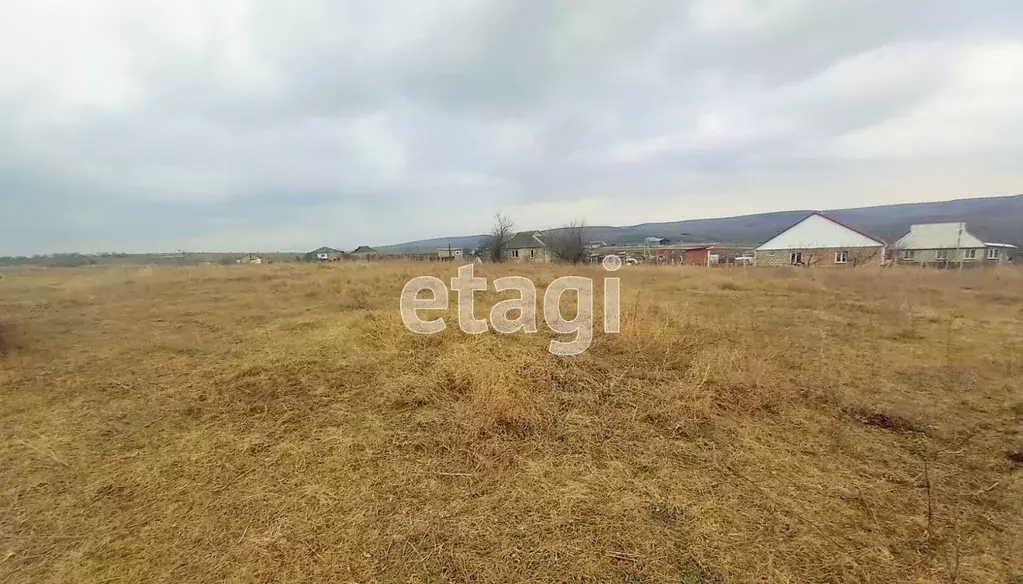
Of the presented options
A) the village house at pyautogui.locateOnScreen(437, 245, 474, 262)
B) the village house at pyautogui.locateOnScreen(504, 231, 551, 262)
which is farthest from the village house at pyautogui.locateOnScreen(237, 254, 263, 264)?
the village house at pyautogui.locateOnScreen(504, 231, 551, 262)

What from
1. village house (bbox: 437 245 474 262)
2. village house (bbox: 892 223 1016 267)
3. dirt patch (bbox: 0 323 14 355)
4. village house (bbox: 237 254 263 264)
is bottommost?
village house (bbox: 892 223 1016 267)

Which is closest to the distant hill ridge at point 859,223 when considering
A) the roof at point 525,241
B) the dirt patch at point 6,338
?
the roof at point 525,241

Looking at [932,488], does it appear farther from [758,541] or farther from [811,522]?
[758,541]

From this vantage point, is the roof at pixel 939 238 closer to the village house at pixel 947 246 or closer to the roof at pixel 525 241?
the village house at pixel 947 246

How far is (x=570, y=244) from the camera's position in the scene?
1113 inches

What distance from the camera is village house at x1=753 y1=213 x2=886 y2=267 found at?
85.9 ft

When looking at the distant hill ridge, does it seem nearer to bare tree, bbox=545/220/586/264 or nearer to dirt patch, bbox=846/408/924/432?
bare tree, bbox=545/220/586/264

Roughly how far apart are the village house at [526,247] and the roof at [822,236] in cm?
1797

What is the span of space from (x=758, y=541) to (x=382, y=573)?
202cm

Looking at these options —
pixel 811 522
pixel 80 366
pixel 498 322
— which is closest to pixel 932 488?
pixel 811 522

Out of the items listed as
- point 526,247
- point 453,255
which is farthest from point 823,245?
point 453,255

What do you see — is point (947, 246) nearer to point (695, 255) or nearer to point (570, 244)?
point (695, 255)

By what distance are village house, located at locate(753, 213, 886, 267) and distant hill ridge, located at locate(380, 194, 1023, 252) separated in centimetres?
2313

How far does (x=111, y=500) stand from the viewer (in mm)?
2691
